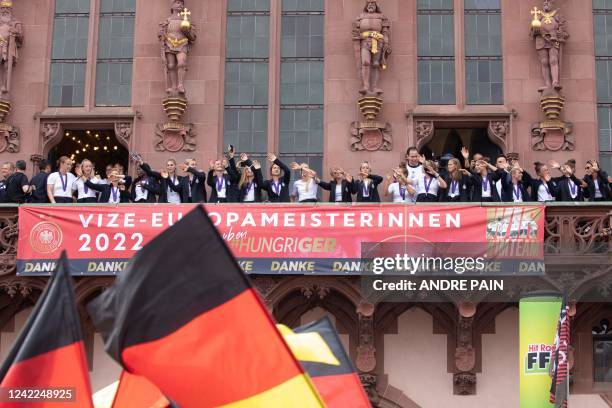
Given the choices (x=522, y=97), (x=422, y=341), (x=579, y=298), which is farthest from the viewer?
(x=522, y=97)

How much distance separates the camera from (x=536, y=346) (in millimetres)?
15797

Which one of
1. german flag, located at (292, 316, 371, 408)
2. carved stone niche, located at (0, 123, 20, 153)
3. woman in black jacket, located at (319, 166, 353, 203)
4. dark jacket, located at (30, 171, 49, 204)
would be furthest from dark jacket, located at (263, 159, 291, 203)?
german flag, located at (292, 316, 371, 408)

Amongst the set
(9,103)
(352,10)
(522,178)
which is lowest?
(522,178)

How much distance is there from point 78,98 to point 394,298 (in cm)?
886

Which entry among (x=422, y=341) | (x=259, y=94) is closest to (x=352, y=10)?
(x=259, y=94)

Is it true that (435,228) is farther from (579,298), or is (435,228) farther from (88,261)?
(88,261)

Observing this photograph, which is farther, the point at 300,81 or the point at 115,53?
the point at 115,53

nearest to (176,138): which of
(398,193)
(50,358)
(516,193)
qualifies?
(398,193)

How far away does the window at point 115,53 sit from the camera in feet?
87.1

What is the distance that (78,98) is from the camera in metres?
26.7

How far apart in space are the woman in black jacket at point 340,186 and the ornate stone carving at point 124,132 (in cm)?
501

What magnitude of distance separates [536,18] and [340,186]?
598 centimetres

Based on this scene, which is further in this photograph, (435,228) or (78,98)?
(78,98)
